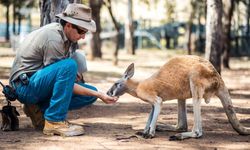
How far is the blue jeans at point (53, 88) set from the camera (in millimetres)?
5039

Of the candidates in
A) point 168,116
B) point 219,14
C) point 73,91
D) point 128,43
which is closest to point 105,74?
point 219,14

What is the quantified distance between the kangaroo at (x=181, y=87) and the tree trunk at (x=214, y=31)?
4714 mm

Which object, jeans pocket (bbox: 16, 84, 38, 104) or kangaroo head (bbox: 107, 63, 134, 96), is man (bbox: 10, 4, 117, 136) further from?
kangaroo head (bbox: 107, 63, 134, 96)

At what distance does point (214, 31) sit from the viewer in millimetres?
9953

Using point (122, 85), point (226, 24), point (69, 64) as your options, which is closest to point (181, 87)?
point (122, 85)

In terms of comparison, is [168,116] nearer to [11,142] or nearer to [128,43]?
[11,142]

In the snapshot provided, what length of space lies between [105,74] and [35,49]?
26.8 ft

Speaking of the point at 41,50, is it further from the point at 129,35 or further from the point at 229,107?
the point at 129,35

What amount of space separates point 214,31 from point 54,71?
5493 millimetres

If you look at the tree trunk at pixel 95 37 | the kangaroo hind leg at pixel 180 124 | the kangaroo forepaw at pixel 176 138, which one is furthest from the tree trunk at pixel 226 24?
Answer: the kangaroo forepaw at pixel 176 138

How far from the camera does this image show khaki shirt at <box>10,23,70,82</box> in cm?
507

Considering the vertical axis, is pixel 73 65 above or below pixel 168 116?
above

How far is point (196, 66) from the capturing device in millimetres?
5090

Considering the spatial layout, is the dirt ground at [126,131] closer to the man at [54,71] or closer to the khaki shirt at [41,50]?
the man at [54,71]
